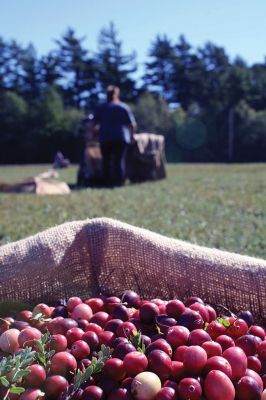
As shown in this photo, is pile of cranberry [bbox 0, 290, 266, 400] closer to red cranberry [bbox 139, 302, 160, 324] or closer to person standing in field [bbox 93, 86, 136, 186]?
red cranberry [bbox 139, 302, 160, 324]

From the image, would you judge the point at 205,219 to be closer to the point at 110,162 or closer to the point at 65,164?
the point at 110,162

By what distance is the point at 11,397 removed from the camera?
5.74 feet

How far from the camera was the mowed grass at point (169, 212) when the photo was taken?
5.72 metres

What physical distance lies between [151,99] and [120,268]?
180 ft

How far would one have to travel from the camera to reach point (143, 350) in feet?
6.47

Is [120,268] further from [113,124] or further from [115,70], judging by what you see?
[115,70]

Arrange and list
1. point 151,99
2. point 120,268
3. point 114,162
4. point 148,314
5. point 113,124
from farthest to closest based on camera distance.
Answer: point 151,99 < point 114,162 < point 113,124 < point 120,268 < point 148,314

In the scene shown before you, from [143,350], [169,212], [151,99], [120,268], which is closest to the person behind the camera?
[143,350]

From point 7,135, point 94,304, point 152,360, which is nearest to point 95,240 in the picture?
point 94,304

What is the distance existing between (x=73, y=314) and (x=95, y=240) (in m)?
0.54

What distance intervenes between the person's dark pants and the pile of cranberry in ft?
32.2

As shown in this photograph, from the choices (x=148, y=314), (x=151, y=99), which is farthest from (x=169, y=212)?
(x=151, y=99)

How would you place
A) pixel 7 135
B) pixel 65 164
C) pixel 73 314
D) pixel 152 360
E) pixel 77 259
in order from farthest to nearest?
1. pixel 7 135
2. pixel 65 164
3. pixel 77 259
4. pixel 73 314
5. pixel 152 360

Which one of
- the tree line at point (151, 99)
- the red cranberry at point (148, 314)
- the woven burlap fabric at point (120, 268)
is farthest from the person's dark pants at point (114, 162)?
the tree line at point (151, 99)
